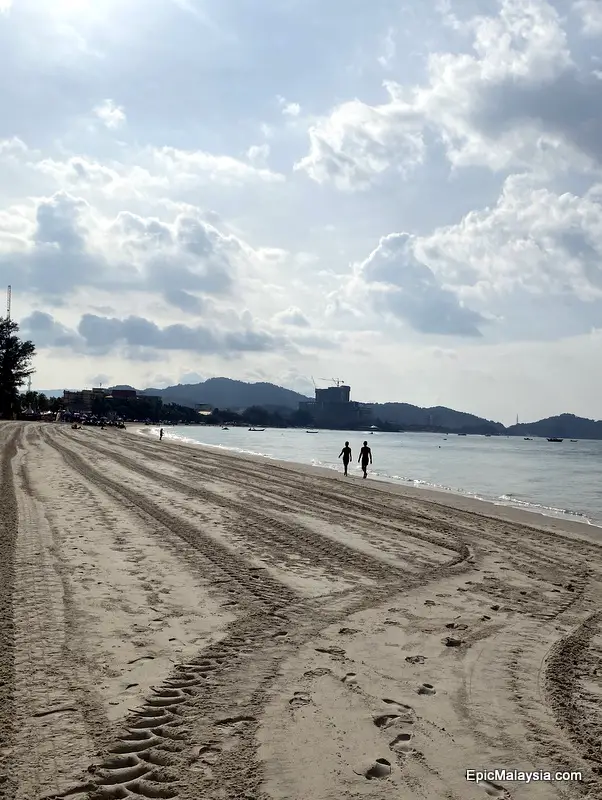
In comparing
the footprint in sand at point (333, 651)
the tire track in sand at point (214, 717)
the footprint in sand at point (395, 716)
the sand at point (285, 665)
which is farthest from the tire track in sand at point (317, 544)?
the footprint in sand at point (395, 716)

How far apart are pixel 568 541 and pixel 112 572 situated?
1032 cm

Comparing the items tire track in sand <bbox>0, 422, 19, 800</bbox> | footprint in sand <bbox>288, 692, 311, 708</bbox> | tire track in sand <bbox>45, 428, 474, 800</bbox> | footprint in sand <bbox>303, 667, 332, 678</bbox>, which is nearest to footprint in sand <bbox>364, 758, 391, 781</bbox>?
tire track in sand <bbox>45, 428, 474, 800</bbox>

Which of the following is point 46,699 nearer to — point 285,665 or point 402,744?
point 285,665

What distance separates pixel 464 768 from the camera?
11.9ft

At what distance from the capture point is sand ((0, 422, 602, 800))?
3506 millimetres

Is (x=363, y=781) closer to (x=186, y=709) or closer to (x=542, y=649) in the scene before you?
(x=186, y=709)

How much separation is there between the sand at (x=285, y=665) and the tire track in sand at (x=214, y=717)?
0.05ft

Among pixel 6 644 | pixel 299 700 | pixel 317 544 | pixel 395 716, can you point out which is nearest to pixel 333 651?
pixel 299 700

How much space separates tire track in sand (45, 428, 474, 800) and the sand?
14 millimetres

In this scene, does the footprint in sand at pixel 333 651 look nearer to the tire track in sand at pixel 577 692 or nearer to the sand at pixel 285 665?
the sand at pixel 285 665

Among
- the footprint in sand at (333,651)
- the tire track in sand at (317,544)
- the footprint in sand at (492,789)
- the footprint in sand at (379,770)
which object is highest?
the footprint in sand at (379,770)

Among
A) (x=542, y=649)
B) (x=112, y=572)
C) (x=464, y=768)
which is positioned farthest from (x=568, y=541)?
(x=464, y=768)

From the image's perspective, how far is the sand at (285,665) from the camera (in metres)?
3.51

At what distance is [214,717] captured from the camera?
406 centimetres
